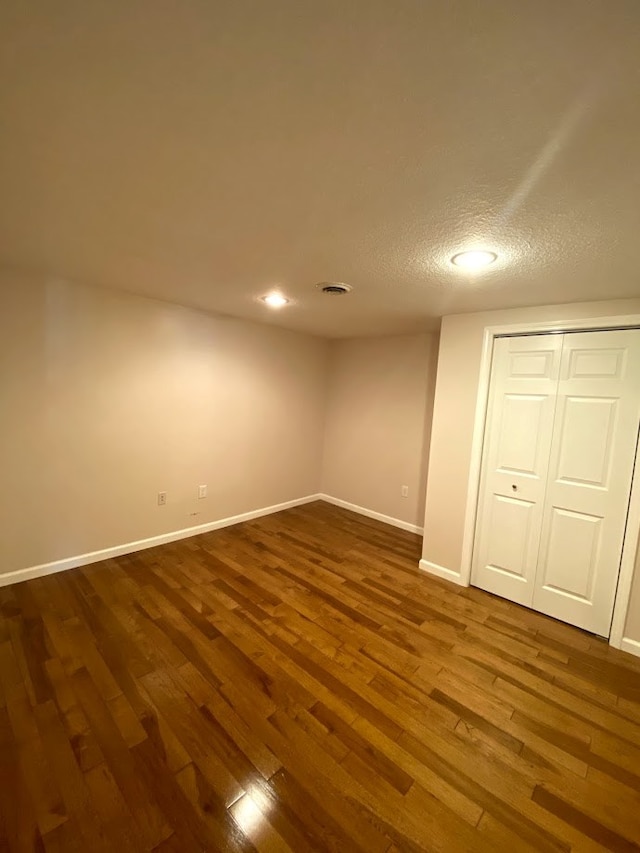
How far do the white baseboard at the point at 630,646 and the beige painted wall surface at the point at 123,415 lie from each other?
322cm

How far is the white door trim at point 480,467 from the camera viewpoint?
2.16m

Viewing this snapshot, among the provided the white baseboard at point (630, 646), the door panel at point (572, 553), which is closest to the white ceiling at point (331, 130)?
the door panel at point (572, 553)

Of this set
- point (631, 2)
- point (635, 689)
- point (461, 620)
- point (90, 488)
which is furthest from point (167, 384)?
point (635, 689)

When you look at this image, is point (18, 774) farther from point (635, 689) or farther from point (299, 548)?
point (635, 689)

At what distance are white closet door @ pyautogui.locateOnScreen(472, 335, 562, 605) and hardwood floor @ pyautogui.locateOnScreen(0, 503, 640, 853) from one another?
0.28 m

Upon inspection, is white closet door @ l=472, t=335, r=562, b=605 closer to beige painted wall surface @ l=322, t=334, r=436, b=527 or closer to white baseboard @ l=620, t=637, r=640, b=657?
white baseboard @ l=620, t=637, r=640, b=657

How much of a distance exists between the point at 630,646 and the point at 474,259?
2.52 m

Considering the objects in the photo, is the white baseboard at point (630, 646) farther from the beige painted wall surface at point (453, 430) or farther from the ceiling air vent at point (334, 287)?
the ceiling air vent at point (334, 287)

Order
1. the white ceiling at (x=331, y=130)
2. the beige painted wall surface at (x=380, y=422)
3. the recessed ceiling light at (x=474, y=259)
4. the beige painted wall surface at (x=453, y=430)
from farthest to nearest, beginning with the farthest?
the beige painted wall surface at (x=380, y=422), the beige painted wall surface at (x=453, y=430), the recessed ceiling light at (x=474, y=259), the white ceiling at (x=331, y=130)

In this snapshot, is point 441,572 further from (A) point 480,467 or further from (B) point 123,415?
(B) point 123,415

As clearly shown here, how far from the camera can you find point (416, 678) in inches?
73.7

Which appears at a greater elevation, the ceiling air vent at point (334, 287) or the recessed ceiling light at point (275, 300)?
the recessed ceiling light at point (275, 300)

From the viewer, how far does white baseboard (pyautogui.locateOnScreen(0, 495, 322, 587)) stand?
2.51 meters

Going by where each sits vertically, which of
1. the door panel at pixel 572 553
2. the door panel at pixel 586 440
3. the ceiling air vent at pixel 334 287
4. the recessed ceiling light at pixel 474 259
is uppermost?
the ceiling air vent at pixel 334 287
